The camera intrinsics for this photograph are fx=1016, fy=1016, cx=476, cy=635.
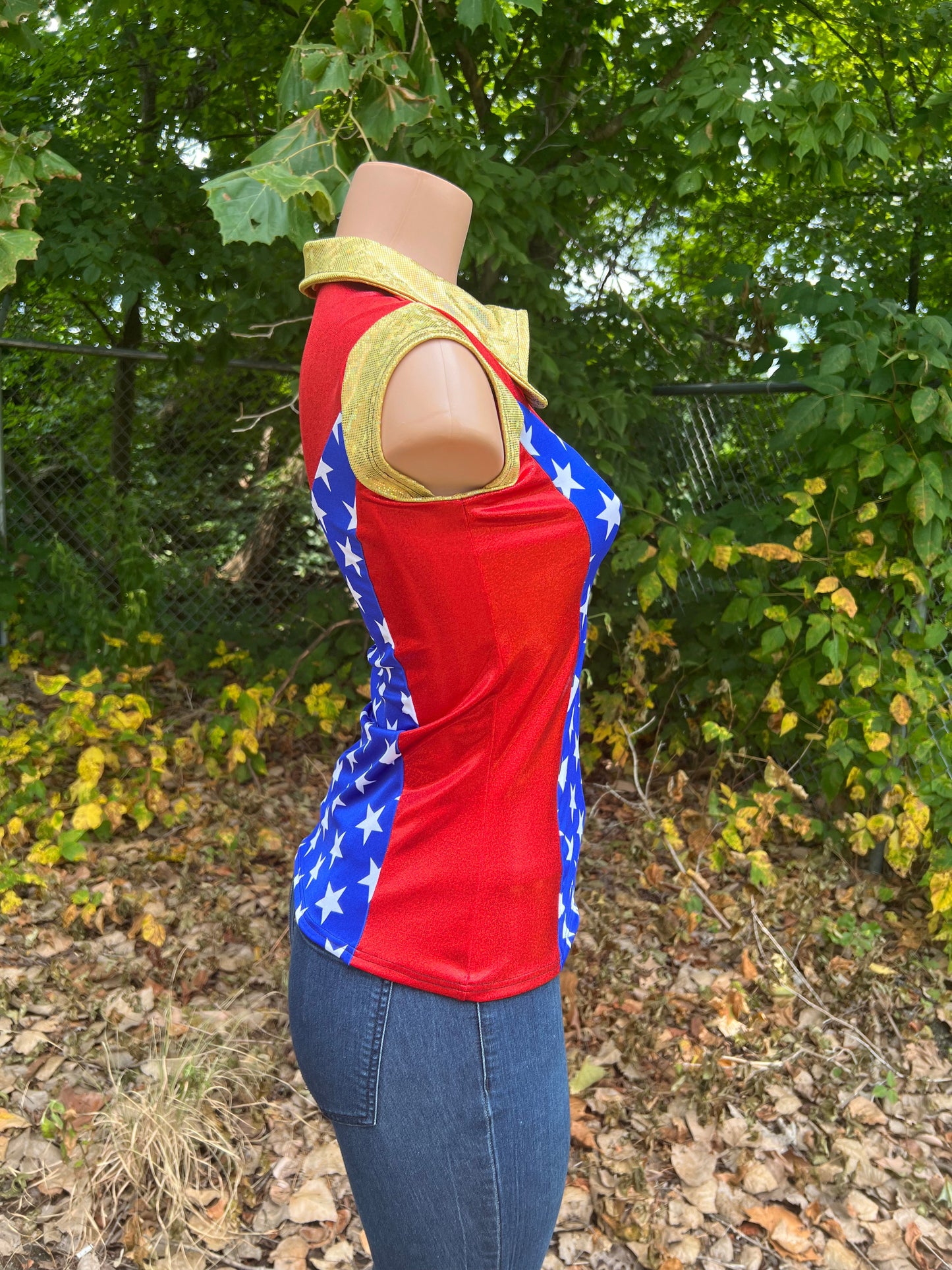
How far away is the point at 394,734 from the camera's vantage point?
0.98m

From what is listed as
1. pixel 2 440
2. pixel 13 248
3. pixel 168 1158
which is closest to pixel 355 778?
pixel 13 248

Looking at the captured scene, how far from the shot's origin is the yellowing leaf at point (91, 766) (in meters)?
3.21

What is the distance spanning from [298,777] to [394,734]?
2905 mm

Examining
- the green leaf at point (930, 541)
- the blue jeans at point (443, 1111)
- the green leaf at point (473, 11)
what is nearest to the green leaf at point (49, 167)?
the green leaf at point (473, 11)

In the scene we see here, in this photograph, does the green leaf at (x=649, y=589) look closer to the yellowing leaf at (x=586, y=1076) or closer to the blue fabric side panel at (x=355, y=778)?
the yellowing leaf at (x=586, y=1076)

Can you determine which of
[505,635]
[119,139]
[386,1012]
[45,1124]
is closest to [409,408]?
[505,635]

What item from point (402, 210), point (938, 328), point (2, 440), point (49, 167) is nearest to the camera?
point (402, 210)

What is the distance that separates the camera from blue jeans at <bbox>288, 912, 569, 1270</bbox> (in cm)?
91

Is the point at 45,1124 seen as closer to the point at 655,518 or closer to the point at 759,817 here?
the point at 759,817

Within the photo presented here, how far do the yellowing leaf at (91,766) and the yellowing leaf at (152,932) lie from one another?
0.59 metres

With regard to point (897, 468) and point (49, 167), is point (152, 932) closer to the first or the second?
point (49, 167)

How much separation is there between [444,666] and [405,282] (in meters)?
0.39

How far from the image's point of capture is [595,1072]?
2.51 metres

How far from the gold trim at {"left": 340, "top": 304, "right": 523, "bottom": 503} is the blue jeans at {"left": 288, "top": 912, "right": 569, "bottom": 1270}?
45 centimetres
